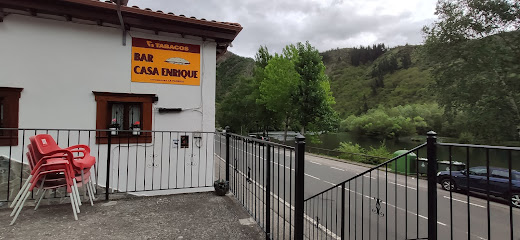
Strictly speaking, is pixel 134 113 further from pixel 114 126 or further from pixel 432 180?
pixel 432 180

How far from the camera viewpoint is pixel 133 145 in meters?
4.76

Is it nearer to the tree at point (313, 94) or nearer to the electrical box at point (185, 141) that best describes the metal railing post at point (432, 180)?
the electrical box at point (185, 141)

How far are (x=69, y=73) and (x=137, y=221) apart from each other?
122 inches

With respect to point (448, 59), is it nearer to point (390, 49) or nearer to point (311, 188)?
point (311, 188)

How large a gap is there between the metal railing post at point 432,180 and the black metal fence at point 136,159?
12.5ft

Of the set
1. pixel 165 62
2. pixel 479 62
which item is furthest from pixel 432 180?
pixel 479 62

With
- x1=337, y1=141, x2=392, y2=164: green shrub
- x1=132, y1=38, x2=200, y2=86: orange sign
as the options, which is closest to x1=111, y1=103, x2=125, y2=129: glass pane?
x1=132, y1=38, x2=200, y2=86: orange sign

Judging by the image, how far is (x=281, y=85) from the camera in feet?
87.1

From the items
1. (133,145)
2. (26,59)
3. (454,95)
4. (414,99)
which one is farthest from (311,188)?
(414,99)

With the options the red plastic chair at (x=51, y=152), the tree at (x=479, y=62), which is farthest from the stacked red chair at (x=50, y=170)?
the tree at (x=479, y=62)

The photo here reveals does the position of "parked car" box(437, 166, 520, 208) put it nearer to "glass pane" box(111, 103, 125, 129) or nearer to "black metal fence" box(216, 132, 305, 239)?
"black metal fence" box(216, 132, 305, 239)

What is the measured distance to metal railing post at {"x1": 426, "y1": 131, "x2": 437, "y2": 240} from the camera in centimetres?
190

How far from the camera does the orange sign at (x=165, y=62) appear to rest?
15.8ft

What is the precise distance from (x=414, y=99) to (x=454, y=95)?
227 feet
